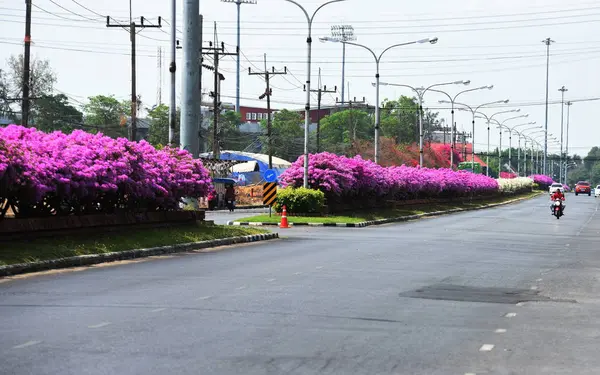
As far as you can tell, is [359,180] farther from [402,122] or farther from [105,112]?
[402,122]

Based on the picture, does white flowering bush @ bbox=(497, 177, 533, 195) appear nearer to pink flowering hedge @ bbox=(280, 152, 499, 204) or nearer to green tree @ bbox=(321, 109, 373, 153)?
green tree @ bbox=(321, 109, 373, 153)

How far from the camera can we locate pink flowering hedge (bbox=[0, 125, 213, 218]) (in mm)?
20969

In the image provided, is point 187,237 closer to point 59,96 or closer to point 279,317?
point 279,317

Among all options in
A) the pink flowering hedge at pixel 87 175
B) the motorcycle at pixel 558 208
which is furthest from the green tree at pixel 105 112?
the pink flowering hedge at pixel 87 175

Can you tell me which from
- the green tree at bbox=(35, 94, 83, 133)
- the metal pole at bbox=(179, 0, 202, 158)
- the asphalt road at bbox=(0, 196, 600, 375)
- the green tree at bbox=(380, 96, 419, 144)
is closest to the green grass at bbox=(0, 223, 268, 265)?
the asphalt road at bbox=(0, 196, 600, 375)

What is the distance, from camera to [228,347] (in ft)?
31.7

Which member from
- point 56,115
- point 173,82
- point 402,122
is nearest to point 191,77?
point 173,82

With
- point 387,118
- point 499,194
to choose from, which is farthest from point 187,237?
point 387,118

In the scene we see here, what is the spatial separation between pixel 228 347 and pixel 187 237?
17.9 metres

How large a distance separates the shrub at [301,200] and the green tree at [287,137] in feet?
266

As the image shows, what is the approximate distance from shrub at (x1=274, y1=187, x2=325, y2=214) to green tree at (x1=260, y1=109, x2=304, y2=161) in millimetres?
81073

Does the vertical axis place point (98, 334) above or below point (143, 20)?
below

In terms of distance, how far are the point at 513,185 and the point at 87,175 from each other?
10326 cm

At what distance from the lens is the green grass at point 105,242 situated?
19.7 metres
